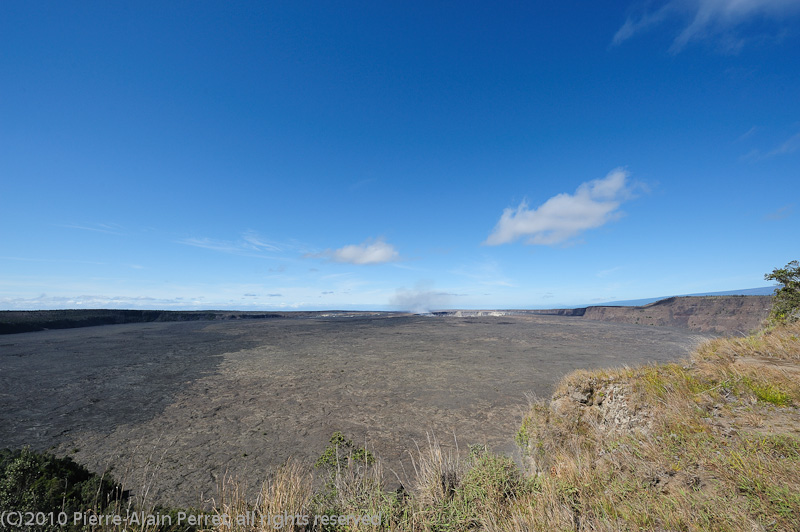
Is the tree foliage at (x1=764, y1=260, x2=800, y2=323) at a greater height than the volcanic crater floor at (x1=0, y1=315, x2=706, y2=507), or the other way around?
the tree foliage at (x1=764, y1=260, x2=800, y2=323)

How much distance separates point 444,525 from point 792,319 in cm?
1538

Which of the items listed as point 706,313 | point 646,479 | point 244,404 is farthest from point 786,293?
point 706,313

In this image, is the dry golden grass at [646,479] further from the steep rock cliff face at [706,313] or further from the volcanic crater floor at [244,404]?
the steep rock cliff face at [706,313]

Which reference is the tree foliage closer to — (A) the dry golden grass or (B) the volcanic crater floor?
(B) the volcanic crater floor

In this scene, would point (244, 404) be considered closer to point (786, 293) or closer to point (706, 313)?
point (786, 293)

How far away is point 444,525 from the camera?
2.95 metres

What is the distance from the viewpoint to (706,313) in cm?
3709

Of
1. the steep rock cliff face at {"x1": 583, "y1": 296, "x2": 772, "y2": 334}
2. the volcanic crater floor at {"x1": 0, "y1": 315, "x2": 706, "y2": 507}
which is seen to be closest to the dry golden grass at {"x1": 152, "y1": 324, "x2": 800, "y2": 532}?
the volcanic crater floor at {"x1": 0, "y1": 315, "x2": 706, "y2": 507}

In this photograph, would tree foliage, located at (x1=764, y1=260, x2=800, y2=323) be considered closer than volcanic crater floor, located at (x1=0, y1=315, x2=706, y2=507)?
No

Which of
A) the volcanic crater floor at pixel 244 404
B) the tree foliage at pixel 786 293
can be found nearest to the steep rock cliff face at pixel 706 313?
the tree foliage at pixel 786 293

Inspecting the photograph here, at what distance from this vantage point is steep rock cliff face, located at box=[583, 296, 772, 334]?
3191 centimetres

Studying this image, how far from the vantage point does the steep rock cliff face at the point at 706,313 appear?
31.9m

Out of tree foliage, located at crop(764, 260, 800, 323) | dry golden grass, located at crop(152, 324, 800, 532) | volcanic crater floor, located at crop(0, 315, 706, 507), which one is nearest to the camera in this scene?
dry golden grass, located at crop(152, 324, 800, 532)

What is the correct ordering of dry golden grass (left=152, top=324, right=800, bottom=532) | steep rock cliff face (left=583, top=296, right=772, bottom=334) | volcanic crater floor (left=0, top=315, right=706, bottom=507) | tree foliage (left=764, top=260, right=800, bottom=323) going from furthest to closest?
steep rock cliff face (left=583, top=296, right=772, bottom=334)
tree foliage (left=764, top=260, right=800, bottom=323)
volcanic crater floor (left=0, top=315, right=706, bottom=507)
dry golden grass (left=152, top=324, right=800, bottom=532)
